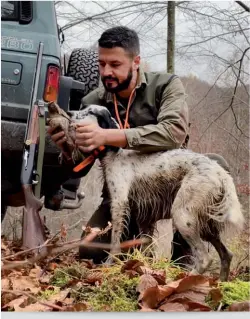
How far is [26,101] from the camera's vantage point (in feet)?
8.12

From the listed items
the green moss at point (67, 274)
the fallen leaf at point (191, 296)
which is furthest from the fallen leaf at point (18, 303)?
the fallen leaf at point (191, 296)

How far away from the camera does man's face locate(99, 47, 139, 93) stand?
2422 millimetres

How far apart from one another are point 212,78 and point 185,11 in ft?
1.05

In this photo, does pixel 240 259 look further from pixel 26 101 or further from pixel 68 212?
pixel 26 101

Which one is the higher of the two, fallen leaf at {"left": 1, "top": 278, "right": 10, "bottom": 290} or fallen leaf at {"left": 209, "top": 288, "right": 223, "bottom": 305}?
fallen leaf at {"left": 1, "top": 278, "right": 10, "bottom": 290}

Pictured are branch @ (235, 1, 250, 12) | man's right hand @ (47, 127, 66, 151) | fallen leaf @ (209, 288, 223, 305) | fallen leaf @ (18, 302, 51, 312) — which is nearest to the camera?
fallen leaf @ (18, 302, 51, 312)

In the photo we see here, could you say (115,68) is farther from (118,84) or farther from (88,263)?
(88,263)

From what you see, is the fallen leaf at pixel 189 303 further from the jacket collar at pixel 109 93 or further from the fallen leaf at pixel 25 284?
the jacket collar at pixel 109 93

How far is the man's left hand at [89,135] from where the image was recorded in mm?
2348

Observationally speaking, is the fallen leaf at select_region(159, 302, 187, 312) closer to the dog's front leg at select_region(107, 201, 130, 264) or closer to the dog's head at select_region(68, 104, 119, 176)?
the dog's front leg at select_region(107, 201, 130, 264)

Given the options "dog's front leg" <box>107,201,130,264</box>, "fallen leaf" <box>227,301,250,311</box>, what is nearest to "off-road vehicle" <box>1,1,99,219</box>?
"dog's front leg" <box>107,201,130,264</box>

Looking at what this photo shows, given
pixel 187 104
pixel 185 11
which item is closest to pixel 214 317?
pixel 187 104

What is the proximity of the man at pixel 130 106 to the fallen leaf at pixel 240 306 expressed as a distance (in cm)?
53

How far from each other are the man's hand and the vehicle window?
0.52 metres
